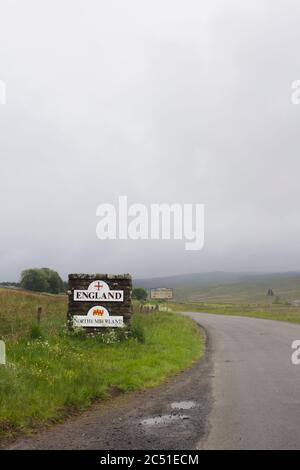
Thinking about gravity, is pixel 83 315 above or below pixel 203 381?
above

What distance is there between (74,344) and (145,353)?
2214 millimetres

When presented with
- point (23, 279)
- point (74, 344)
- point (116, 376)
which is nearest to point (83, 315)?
point (74, 344)

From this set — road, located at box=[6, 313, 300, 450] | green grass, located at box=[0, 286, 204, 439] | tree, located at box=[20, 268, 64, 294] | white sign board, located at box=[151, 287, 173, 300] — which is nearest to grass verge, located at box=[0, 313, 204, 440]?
green grass, located at box=[0, 286, 204, 439]

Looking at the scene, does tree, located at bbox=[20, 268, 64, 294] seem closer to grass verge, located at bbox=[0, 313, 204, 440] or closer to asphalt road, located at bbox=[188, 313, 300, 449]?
asphalt road, located at bbox=[188, 313, 300, 449]

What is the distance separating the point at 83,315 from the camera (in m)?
18.3

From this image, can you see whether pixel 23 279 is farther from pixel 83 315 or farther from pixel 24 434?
pixel 24 434

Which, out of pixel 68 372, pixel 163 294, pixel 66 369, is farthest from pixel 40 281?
pixel 68 372

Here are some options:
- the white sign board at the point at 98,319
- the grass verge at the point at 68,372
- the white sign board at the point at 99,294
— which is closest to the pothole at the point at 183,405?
the grass verge at the point at 68,372

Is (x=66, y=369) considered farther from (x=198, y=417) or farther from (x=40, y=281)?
(x=40, y=281)

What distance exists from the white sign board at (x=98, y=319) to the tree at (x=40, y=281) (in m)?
54.1

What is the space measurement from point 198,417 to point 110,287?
10130mm

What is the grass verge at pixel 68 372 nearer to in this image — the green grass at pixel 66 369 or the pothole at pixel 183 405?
the green grass at pixel 66 369

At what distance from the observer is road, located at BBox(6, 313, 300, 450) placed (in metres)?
7.25

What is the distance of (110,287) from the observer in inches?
731
